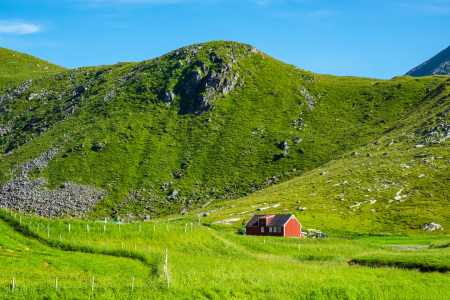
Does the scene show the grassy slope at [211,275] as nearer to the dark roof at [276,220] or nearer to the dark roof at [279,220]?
the dark roof at [279,220]

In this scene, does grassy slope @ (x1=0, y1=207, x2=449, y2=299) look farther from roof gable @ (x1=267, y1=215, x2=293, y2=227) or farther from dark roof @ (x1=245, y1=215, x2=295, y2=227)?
dark roof @ (x1=245, y1=215, x2=295, y2=227)

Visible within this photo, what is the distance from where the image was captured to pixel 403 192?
125000 mm

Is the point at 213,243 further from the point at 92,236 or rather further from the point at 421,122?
the point at 421,122

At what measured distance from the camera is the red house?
100794mm

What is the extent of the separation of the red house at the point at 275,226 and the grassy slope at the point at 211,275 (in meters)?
34.2

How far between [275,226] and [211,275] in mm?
65246

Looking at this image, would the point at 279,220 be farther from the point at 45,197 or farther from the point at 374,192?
the point at 45,197

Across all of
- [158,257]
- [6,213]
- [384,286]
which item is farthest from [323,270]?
[6,213]

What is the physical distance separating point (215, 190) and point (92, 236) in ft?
365

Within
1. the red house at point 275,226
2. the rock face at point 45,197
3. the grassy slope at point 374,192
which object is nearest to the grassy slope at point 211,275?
the red house at point 275,226

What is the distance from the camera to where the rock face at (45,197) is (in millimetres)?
148750

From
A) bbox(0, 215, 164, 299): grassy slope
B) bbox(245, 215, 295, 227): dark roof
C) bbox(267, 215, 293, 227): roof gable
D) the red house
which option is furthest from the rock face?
bbox(0, 215, 164, 299): grassy slope

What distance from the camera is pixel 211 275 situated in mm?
39719

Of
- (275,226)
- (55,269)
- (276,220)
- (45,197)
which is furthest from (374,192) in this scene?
(45,197)
